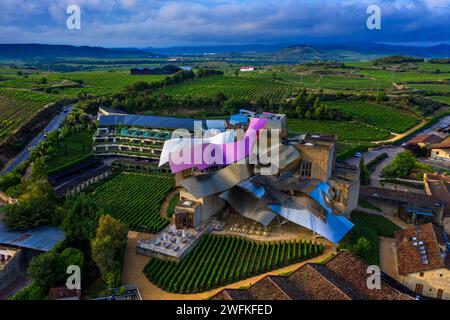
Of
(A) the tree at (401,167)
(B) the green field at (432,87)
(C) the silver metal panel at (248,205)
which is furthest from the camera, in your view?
(B) the green field at (432,87)

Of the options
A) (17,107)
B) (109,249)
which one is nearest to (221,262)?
(109,249)

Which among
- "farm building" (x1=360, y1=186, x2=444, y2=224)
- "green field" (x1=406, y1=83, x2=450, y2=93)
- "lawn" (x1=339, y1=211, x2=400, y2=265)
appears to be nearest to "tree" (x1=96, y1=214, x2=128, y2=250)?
"lawn" (x1=339, y1=211, x2=400, y2=265)

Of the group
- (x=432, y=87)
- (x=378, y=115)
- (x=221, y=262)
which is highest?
(x=432, y=87)

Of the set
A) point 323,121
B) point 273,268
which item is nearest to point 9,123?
point 273,268

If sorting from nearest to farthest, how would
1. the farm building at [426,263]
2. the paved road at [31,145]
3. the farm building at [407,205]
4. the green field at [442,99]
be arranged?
1. the farm building at [426,263]
2. the farm building at [407,205]
3. the paved road at [31,145]
4. the green field at [442,99]

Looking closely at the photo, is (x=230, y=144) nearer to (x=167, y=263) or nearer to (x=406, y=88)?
(x=167, y=263)

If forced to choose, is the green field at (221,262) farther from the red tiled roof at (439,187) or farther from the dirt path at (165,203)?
the red tiled roof at (439,187)

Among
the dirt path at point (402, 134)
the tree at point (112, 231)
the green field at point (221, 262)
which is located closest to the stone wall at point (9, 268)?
the tree at point (112, 231)

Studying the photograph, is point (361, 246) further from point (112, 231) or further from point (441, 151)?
point (441, 151)
